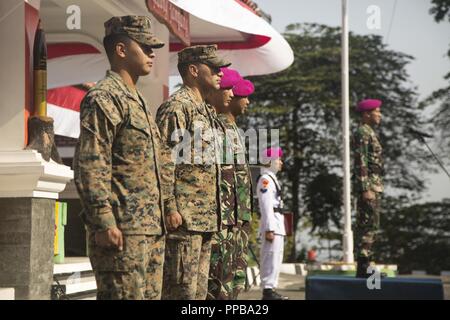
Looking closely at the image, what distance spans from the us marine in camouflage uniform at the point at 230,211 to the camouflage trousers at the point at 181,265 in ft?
2.12

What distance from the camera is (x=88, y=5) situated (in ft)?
29.8

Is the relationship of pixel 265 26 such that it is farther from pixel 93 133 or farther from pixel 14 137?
pixel 93 133

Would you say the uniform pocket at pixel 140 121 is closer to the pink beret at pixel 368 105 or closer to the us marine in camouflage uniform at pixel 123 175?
the us marine in camouflage uniform at pixel 123 175

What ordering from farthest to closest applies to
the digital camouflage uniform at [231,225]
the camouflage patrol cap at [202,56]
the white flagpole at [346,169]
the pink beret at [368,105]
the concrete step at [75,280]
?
the white flagpole at [346,169]
the pink beret at [368,105]
the concrete step at [75,280]
the digital camouflage uniform at [231,225]
the camouflage patrol cap at [202,56]

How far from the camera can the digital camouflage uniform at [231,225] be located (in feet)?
19.8

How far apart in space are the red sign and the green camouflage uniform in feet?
6.93

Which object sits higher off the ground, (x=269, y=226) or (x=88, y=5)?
(x=88, y=5)

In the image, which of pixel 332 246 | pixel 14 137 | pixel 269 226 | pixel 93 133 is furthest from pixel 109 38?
pixel 332 246

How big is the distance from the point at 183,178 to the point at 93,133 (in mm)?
1253

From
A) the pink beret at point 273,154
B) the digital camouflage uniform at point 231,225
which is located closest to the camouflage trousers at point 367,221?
the pink beret at point 273,154

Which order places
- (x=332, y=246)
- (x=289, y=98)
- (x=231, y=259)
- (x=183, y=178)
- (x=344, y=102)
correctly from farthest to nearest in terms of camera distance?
1. (x=289, y=98)
2. (x=332, y=246)
3. (x=344, y=102)
4. (x=231, y=259)
5. (x=183, y=178)

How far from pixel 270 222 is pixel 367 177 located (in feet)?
4.27

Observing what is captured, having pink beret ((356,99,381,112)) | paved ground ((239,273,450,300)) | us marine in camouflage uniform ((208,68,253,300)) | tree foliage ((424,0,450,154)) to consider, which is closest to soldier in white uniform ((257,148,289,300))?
paved ground ((239,273,450,300))

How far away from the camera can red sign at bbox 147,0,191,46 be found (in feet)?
27.2
